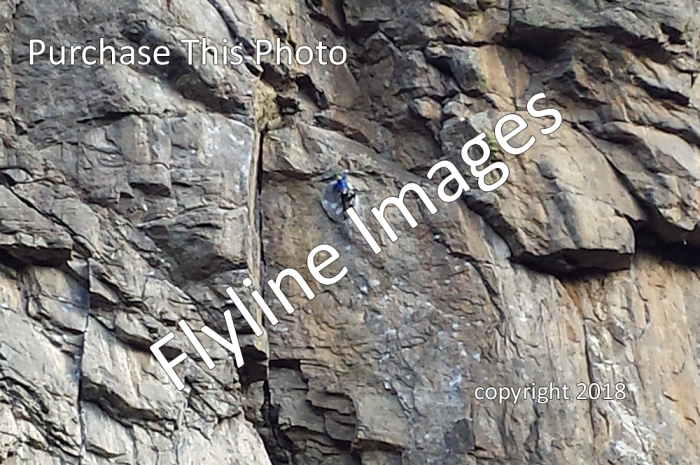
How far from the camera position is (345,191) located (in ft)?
53.5

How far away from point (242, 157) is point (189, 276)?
82.3 inches

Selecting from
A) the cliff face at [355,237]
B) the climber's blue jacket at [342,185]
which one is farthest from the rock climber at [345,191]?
the cliff face at [355,237]

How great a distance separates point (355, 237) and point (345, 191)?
0.77 m

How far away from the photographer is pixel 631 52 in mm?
17656

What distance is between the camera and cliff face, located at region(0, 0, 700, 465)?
538 inches

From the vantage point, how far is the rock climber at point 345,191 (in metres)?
16.3

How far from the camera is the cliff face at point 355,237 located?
44.8 ft

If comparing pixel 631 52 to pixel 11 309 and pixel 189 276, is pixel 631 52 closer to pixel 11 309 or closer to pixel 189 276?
pixel 189 276

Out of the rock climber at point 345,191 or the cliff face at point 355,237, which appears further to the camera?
the rock climber at point 345,191

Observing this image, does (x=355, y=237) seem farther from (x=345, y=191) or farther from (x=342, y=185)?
(x=342, y=185)

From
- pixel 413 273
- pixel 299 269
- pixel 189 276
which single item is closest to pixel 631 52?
pixel 413 273

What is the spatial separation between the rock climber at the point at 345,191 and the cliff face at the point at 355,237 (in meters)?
A: 0.21

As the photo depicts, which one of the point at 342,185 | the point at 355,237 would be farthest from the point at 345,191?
the point at 355,237

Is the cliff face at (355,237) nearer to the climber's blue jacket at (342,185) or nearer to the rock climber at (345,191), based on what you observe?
the rock climber at (345,191)
